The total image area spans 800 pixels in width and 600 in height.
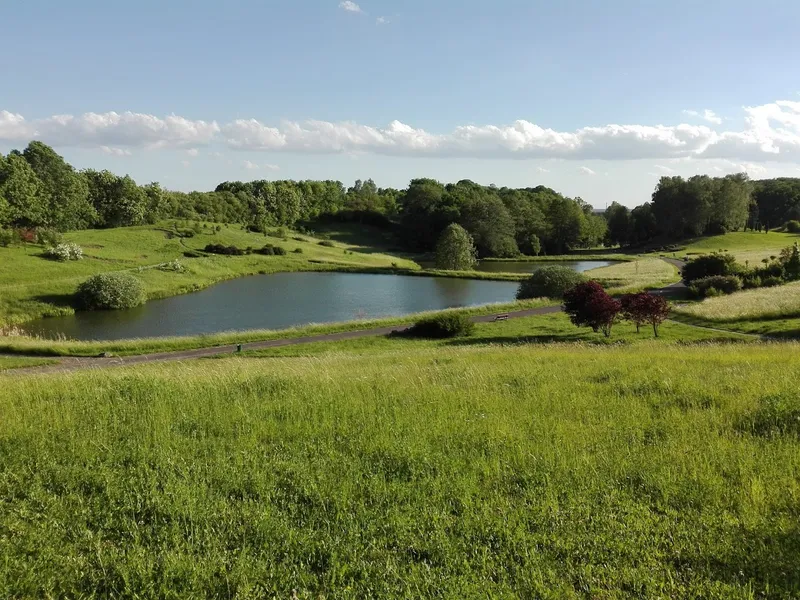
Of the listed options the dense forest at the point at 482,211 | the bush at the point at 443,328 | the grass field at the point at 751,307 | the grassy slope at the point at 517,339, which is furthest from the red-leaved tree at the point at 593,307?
the dense forest at the point at 482,211

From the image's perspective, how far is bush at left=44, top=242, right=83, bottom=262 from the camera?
67625mm

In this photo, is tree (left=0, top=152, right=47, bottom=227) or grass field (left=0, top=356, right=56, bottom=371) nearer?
grass field (left=0, top=356, right=56, bottom=371)

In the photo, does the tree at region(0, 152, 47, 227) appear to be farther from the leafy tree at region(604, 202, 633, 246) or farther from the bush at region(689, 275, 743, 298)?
the leafy tree at region(604, 202, 633, 246)

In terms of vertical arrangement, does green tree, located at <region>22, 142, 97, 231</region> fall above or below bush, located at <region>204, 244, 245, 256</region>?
above

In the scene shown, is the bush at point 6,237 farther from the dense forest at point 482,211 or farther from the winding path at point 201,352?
the winding path at point 201,352

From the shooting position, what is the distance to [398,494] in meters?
5.86

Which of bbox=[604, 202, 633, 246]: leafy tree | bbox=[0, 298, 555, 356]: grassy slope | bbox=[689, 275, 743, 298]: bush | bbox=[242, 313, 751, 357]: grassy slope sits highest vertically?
bbox=[604, 202, 633, 246]: leafy tree

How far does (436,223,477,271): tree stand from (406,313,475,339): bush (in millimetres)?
56443

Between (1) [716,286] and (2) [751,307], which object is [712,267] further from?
(2) [751,307]

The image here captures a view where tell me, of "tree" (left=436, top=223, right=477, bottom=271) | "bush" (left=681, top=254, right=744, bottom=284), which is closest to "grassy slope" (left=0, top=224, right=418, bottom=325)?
"tree" (left=436, top=223, right=477, bottom=271)

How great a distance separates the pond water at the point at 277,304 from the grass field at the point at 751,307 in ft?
78.7

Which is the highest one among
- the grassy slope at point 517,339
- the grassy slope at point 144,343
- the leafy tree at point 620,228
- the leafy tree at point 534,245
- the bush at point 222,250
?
the leafy tree at point 620,228

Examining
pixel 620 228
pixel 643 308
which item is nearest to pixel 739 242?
pixel 620 228

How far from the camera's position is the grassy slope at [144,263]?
181 ft
